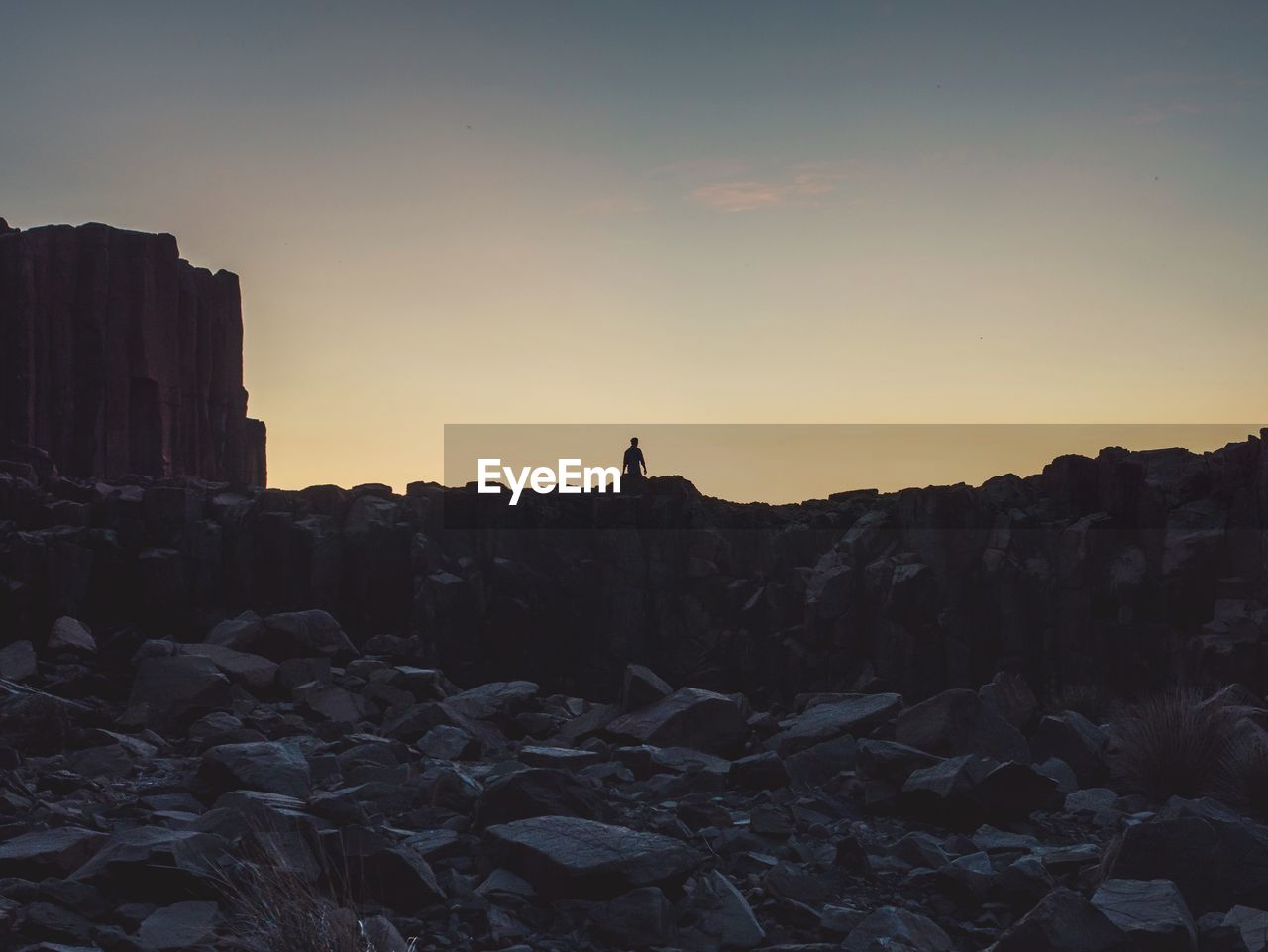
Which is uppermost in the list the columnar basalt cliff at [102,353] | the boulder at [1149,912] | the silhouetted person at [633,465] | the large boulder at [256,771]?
the columnar basalt cliff at [102,353]

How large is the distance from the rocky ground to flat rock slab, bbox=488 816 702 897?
2 cm

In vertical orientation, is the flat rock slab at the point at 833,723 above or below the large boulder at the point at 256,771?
below

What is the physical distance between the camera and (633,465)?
85.8 feet

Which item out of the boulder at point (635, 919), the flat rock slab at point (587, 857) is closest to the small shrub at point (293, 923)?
the flat rock slab at point (587, 857)

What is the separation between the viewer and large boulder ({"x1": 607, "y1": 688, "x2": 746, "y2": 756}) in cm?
1222

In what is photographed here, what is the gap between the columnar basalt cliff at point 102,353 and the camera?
47562mm

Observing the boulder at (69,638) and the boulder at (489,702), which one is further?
the boulder at (69,638)

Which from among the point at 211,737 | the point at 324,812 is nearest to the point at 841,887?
the point at 324,812

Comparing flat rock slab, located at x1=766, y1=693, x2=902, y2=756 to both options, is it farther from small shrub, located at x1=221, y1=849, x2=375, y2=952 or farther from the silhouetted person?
the silhouetted person

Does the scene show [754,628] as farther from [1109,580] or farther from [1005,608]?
[1109,580]

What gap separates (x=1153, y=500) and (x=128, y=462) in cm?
4374

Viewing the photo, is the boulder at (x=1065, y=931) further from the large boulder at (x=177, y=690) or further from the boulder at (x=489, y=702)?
the large boulder at (x=177, y=690)

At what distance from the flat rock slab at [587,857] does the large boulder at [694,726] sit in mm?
4212

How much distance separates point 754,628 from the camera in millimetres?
23188
